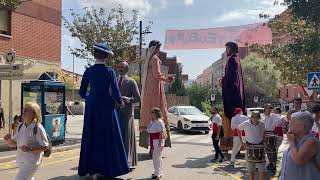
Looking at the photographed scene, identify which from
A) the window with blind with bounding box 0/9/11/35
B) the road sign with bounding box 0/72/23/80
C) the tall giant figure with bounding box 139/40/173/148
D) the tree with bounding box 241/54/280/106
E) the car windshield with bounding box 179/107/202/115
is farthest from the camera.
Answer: the tree with bounding box 241/54/280/106

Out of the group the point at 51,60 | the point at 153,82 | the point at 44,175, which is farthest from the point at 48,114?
the point at 51,60

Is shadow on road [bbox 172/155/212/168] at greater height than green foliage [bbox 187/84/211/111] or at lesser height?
lesser

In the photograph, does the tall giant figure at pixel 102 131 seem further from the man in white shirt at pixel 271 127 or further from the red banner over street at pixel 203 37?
the red banner over street at pixel 203 37

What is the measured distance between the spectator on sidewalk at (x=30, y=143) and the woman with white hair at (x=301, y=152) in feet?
9.80

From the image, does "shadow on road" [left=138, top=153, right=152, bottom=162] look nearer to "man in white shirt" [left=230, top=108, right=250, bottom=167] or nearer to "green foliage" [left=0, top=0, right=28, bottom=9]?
"man in white shirt" [left=230, top=108, right=250, bottom=167]

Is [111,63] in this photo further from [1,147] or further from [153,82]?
[153,82]

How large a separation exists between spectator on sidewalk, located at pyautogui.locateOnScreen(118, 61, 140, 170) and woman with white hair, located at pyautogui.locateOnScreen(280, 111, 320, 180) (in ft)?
15.1

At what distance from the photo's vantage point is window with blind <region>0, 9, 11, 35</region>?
65.5ft

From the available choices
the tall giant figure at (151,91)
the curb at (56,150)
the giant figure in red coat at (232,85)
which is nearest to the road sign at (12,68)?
the curb at (56,150)

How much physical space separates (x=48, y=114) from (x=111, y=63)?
1084 cm

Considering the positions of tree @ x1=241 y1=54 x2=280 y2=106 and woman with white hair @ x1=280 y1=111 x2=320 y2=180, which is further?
tree @ x1=241 y1=54 x2=280 y2=106

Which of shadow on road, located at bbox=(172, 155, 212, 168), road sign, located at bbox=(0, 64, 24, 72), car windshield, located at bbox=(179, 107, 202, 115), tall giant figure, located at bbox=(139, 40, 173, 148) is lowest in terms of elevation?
shadow on road, located at bbox=(172, 155, 212, 168)

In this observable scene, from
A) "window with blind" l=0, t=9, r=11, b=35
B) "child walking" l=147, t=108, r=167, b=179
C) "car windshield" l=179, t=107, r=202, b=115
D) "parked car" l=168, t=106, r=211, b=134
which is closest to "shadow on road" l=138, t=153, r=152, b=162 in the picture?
"child walking" l=147, t=108, r=167, b=179

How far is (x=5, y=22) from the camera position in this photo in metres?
20.1
